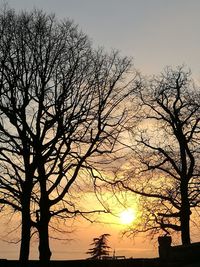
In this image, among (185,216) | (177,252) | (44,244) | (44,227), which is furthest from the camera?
(185,216)

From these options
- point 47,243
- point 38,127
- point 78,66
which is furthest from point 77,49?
point 47,243

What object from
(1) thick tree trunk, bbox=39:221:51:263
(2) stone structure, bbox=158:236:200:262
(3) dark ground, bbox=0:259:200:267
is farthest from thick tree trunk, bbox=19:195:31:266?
(2) stone structure, bbox=158:236:200:262

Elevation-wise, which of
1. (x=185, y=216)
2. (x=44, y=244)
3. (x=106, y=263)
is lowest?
(x=106, y=263)

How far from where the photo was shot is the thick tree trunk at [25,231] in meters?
A: 24.1

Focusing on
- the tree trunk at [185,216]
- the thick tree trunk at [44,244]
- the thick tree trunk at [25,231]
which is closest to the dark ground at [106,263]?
the thick tree trunk at [44,244]

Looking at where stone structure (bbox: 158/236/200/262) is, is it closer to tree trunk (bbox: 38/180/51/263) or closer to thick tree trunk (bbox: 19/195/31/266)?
tree trunk (bbox: 38/180/51/263)

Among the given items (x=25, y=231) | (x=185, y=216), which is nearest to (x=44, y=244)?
(x=25, y=231)

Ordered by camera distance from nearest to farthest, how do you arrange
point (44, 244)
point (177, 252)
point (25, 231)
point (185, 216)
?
point (177, 252), point (25, 231), point (44, 244), point (185, 216)

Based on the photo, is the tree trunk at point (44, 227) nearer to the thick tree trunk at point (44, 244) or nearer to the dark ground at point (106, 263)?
the thick tree trunk at point (44, 244)

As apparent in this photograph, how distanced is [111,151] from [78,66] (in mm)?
4746

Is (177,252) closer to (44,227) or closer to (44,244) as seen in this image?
(44,244)

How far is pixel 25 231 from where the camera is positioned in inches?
959

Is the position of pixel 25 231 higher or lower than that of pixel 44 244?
higher

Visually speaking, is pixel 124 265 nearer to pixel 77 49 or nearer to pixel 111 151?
pixel 111 151
